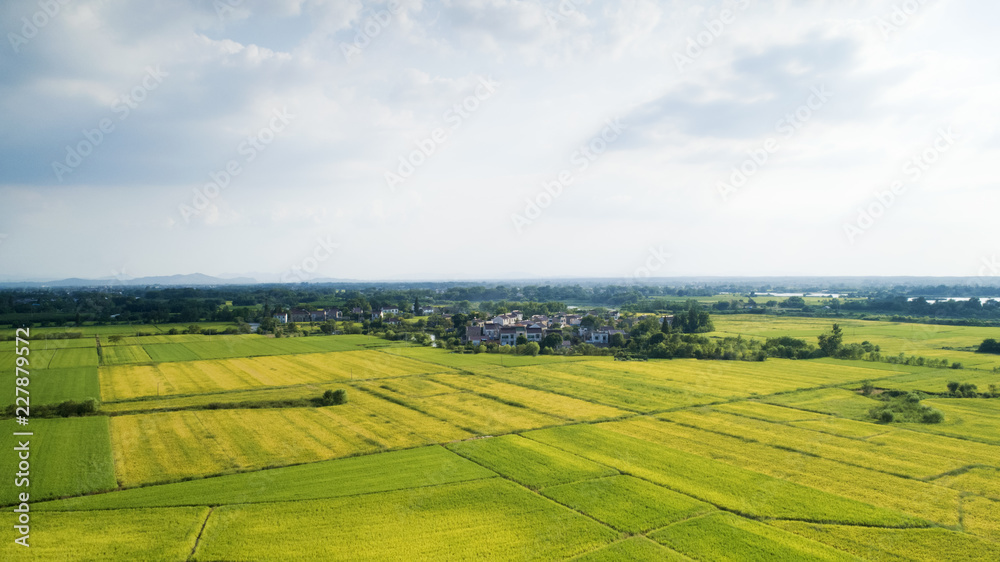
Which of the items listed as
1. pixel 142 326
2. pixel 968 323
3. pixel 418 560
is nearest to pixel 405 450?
pixel 418 560

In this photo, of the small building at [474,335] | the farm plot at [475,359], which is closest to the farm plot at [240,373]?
the farm plot at [475,359]

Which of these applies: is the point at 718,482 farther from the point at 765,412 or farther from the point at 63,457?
the point at 63,457

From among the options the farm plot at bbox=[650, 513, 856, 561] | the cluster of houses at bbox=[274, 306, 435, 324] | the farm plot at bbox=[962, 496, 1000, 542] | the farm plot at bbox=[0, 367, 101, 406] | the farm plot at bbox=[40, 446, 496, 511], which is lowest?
the farm plot at bbox=[962, 496, 1000, 542]

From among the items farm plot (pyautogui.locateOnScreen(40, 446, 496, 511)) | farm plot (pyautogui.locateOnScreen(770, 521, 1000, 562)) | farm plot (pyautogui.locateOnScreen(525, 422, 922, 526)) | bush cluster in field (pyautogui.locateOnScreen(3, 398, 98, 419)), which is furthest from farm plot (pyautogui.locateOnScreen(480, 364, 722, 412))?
bush cluster in field (pyautogui.locateOnScreen(3, 398, 98, 419))

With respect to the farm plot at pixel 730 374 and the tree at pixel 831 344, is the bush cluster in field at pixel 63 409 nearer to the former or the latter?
the farm plot at pixel 730 374

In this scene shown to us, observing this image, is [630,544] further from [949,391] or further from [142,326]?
[142,326]

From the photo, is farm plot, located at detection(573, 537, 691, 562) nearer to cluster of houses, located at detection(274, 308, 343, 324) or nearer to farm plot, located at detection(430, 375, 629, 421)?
farm plot, located at detection(430, 375, 629, 421)

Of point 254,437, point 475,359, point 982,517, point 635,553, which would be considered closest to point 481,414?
point 254,437
